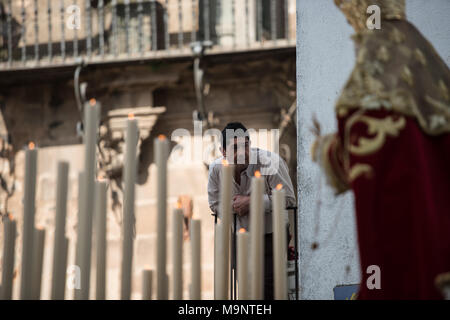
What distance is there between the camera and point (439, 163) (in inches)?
75.0

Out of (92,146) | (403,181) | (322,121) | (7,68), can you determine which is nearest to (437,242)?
(403,181)

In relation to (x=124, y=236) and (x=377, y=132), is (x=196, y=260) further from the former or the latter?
(x=377, y=132)

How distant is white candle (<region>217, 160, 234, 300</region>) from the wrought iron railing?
5.68 m

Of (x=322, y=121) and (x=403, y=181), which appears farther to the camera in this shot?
(x=322, y=121)

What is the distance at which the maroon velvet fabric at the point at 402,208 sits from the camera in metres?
1.84

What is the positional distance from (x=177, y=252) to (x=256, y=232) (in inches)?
7.4

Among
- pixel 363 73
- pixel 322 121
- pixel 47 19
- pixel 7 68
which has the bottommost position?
pixel 363 73

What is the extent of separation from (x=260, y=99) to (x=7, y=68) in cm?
258

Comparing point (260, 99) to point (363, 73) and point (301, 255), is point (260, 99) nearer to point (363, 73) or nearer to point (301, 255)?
point (301, 255)

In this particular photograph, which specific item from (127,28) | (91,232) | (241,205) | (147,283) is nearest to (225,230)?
(147,283)

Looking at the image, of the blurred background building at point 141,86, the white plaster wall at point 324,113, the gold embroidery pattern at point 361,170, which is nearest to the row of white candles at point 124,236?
the gold embroidery pattern at point 361,170

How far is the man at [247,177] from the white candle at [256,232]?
1562mm

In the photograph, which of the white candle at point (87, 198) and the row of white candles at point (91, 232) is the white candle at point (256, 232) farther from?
the white candle at point (87, 198)

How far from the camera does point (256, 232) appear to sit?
178 centimetres
